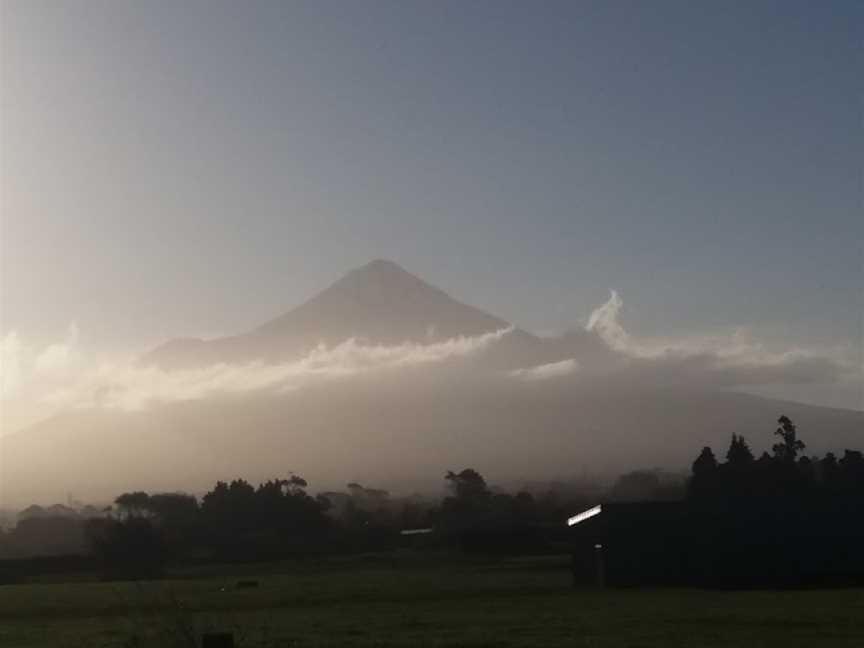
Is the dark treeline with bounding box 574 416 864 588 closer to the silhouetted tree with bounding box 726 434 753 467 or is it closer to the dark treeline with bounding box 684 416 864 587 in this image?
the dark treeline with bounding box 684 416 864 587

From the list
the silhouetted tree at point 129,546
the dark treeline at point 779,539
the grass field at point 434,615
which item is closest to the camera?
the grass field at point 434,615

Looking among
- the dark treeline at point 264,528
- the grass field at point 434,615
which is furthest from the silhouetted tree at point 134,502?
the grass field at point 434,615

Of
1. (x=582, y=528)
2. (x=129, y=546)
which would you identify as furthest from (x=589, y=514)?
(x=129, y=546)

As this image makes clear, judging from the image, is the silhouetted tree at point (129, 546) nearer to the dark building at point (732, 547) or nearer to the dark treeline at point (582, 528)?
the dark treeline at point (582, 528)

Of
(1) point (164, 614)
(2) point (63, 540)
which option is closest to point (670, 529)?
(1) point (164, 614)

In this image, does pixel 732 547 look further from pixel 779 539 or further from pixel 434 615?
pixel 434 615

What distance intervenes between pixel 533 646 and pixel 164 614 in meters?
9.19

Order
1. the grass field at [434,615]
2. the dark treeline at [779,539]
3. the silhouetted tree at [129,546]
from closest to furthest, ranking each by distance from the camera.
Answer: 1. the grass field at [434,615]
2. the dark treeline at [779,539]
3. the silhouetted tree at [129,546]

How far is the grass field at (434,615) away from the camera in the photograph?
23609 millimetres

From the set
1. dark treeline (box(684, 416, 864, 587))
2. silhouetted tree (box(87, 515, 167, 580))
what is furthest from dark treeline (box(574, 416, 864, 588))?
silhouetted tree (box(87, 515, 167, 580))

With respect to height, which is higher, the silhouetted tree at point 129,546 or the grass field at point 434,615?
the silhouetted tree at point 129,546

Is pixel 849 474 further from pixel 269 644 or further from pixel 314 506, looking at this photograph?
pixel 269 644

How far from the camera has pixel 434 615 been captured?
101 ft

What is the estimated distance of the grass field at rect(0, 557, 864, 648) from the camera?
77.5ft
